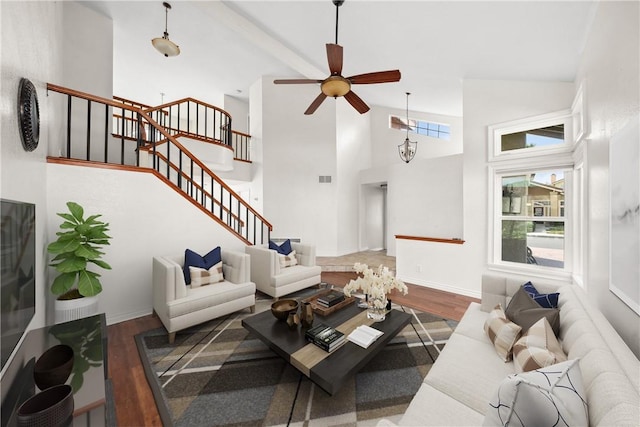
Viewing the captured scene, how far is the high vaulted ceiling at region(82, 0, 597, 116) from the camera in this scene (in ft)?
8.26

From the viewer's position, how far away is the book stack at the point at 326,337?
1790 mm

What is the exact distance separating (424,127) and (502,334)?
680 cm

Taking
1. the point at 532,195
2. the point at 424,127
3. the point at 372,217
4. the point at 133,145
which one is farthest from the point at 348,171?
the point at 133,145

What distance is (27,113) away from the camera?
170 cm

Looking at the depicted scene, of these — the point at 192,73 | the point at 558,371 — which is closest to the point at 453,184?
the point at 558,371

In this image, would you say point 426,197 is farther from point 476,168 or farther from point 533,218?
point 533,218

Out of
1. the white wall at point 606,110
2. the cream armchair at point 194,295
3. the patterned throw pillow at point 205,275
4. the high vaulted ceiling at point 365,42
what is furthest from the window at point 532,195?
the patterned throw pillow at point 205,275

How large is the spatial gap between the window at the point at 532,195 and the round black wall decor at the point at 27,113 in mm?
4967

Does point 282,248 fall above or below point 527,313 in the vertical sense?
above

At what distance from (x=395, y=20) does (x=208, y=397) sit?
4.30 meters

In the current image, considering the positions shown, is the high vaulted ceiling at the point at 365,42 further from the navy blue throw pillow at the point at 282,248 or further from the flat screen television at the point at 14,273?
the flat screen television at the point at 14,273

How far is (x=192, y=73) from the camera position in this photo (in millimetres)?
5934

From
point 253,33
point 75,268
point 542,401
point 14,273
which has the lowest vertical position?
point 542,401

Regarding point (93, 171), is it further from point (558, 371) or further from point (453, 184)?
point (453, 184)
